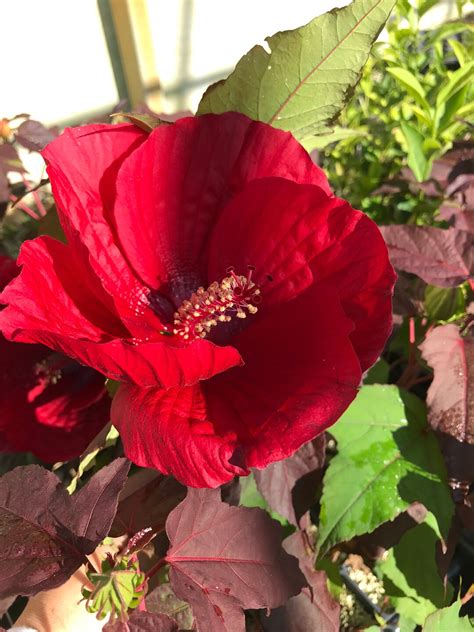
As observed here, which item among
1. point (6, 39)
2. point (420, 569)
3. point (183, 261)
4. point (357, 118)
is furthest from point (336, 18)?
point (6, 39)

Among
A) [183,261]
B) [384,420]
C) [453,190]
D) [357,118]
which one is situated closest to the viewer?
[183,261]

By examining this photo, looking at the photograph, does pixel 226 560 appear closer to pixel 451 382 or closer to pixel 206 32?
pixel 451 382

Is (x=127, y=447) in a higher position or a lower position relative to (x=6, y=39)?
lower

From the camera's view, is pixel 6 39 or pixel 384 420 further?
pixel 6 39

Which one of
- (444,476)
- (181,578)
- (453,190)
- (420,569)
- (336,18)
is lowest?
(420,569)

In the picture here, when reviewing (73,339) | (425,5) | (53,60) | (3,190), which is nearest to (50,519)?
(73,339)

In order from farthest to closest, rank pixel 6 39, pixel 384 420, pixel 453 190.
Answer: pixel 6 39 < pixel 453 190 < pixel 384 420

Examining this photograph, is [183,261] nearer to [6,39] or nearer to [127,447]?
[127,447]
